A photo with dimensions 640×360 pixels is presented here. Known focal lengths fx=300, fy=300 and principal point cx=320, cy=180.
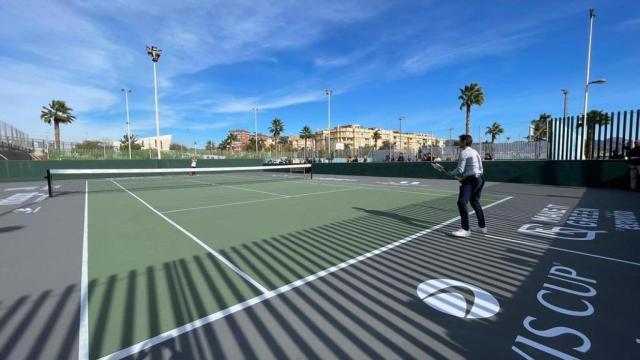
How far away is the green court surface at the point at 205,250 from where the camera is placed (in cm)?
305

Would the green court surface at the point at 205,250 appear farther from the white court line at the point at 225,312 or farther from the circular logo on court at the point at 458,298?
the circular logo on court at the point at 458,298

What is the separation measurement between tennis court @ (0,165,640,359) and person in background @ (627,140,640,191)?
26.5 ft

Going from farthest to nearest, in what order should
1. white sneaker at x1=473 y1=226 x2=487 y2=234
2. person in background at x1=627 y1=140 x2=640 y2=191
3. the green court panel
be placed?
person in background at x1=627 y1=140 x2=640 y2=191, white sneaker at x1=473 y1=226 x2=487 y2=234, the green court panel

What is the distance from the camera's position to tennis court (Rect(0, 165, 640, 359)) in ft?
8.39

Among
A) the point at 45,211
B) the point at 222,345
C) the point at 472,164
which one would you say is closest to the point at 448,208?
the point at 472,164

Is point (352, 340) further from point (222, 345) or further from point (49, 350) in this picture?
point (49, 350)

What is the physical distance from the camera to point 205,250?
5051 millimetres

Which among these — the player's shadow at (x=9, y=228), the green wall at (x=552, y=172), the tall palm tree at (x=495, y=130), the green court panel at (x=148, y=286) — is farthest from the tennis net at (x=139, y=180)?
the tall palm tree at (x=495, y=130)

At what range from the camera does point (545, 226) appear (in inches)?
259

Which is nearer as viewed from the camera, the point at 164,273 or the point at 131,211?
the point at 164,273

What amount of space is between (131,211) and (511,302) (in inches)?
375

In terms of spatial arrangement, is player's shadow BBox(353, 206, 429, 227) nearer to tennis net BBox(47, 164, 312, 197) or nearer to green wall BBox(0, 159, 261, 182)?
tennis net BBox(47, 164, 312, 197)

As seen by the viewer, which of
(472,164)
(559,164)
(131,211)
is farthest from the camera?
(559,164)

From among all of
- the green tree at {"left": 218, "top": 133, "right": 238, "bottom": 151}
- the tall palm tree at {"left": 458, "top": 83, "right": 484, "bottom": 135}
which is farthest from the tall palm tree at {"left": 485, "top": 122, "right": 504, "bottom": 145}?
the green tree at {"left": 218, "top": 133, "right": 238, "bottom": 151}
